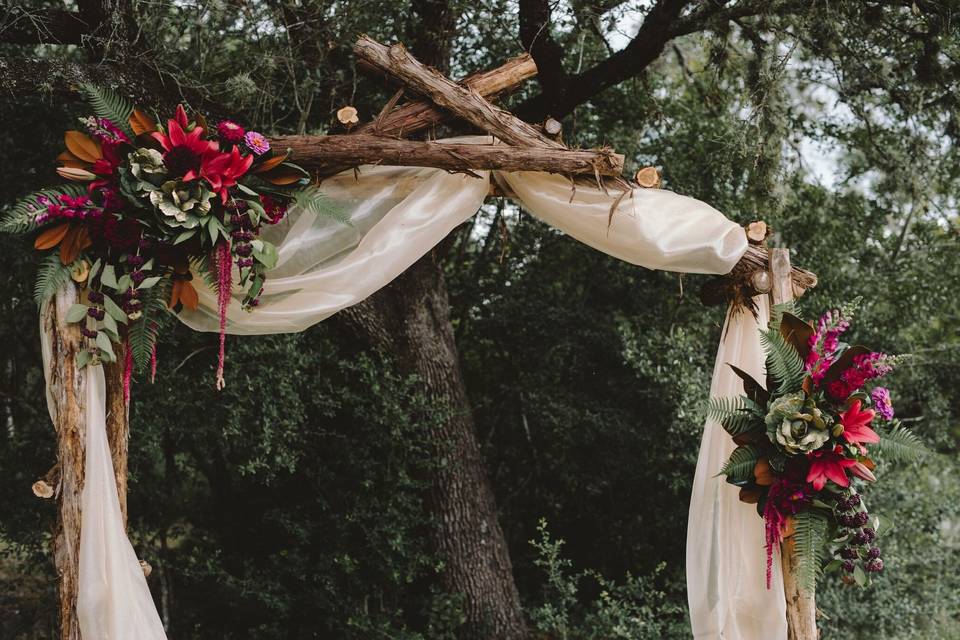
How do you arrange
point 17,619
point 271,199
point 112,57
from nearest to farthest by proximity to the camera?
point 271,199 → point 112,57 → point 17,619

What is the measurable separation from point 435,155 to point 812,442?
170cm

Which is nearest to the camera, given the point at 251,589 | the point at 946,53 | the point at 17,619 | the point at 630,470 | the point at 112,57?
the point at 112,57

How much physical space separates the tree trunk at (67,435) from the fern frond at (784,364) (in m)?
2.43

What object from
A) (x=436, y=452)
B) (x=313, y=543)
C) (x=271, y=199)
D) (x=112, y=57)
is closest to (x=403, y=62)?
(x=271, y=199)

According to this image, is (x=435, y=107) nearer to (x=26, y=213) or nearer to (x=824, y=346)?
(x=26, y=213)

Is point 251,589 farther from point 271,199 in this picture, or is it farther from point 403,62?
point 403,62

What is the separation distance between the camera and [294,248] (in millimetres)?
3236

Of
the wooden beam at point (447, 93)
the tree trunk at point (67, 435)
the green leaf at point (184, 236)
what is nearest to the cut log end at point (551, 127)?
the wooden beam at point (447, 93)

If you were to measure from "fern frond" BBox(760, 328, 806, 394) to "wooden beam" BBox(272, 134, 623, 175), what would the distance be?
87 cm

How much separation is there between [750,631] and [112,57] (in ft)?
11.9

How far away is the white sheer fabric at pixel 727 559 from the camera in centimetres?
326

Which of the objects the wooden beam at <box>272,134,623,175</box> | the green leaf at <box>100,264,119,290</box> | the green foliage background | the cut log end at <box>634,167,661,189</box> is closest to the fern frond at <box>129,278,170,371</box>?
the green leaf at <box>100,264,119,290</box>

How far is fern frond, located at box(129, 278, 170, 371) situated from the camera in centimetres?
293

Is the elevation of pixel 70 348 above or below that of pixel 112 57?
below
